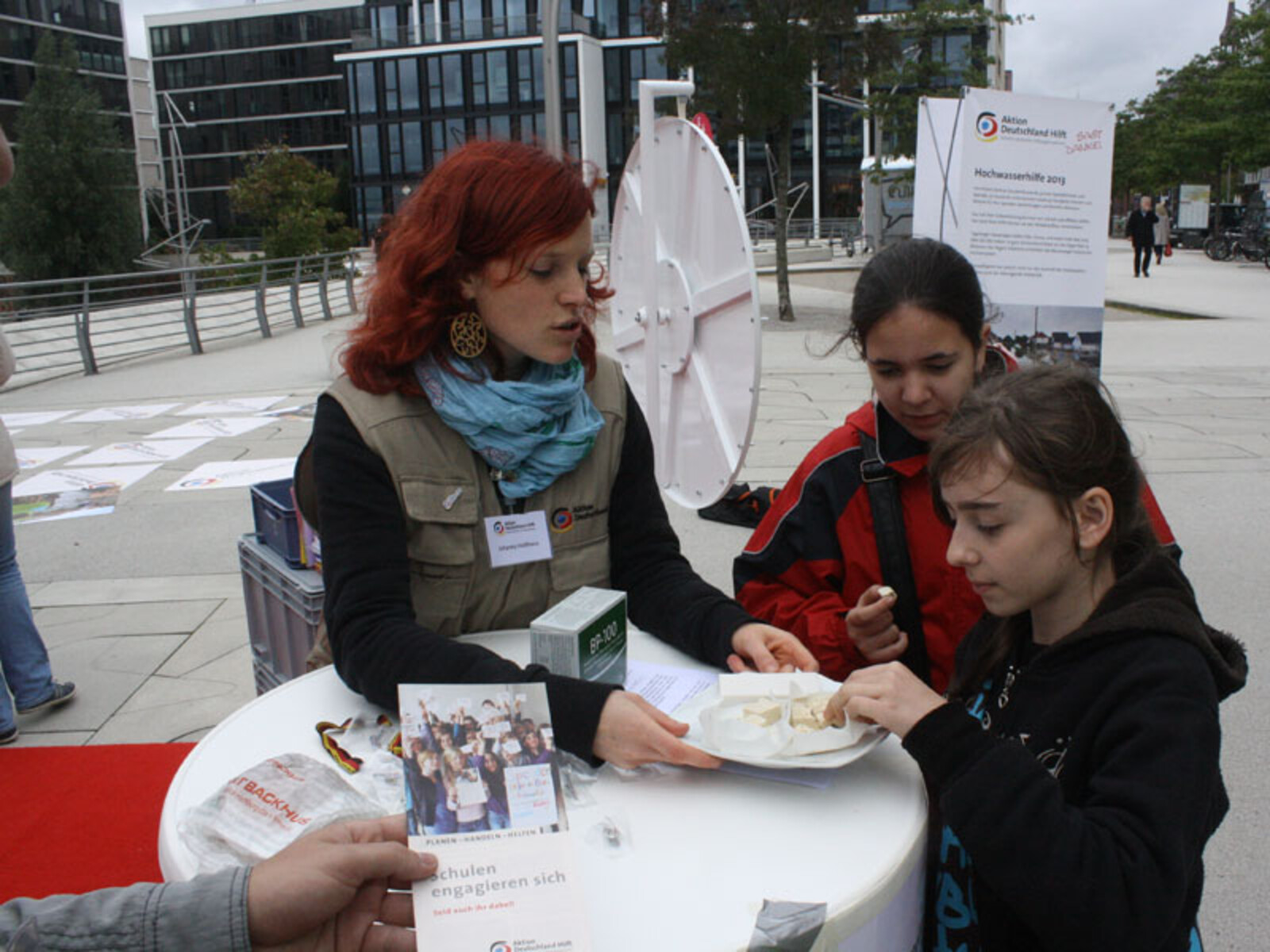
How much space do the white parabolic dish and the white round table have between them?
98.7 inches

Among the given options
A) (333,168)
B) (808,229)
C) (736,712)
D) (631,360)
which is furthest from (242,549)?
(333,168)

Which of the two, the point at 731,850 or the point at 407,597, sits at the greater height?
the point at 407,597

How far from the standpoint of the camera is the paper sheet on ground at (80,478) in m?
6.54

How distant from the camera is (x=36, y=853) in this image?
2.58 metres

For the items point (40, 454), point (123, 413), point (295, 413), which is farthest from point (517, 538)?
point (123, 413)

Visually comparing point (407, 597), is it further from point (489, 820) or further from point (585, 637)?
point (489, 820)

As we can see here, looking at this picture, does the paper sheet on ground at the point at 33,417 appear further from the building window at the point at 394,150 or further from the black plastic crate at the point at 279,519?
the building window at the point at 394,150

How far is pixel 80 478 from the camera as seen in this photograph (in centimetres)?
679

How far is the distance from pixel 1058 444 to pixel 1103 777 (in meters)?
0.43

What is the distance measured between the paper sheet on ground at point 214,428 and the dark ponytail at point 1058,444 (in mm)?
7483

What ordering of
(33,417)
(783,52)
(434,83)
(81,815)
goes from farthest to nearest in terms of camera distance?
(434,83), (783,52), (33,417), (81,815)

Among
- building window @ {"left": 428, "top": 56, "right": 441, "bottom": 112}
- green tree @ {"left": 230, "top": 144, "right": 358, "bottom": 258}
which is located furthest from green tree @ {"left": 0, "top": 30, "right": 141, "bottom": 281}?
building window @ {"left": 428, "top": 56, "right": 441, "bottom": 112}

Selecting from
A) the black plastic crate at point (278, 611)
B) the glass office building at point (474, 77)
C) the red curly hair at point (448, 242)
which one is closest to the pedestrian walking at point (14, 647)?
the black plastic crate at point (278, 611)

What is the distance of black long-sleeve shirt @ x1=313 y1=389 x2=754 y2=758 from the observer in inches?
60.6
